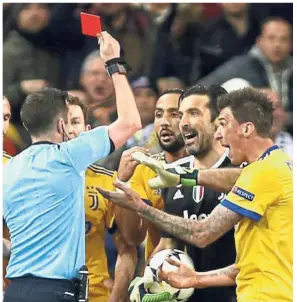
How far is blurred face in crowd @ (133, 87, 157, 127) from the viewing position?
966cm

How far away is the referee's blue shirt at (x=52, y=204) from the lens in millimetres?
6383

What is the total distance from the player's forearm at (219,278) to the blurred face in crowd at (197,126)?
3.27ft

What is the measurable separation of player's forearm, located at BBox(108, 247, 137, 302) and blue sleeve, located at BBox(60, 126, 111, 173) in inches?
55.3

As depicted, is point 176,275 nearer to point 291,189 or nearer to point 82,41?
point 291,189

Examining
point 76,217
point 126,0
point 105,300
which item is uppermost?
point 126,0

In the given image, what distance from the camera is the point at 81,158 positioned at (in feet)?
20.9

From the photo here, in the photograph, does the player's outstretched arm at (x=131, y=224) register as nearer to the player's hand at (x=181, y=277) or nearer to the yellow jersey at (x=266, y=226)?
the player's hand at (x=181, y=277)

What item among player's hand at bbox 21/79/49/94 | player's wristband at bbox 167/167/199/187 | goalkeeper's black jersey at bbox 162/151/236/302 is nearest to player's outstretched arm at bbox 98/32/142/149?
player's wristband at bbox 167/167/199/187

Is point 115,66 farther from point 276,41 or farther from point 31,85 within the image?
point 276,41

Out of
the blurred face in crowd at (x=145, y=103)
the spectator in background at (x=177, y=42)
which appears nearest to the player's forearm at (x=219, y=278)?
the blurred face in crowd at (x=145, y=103)

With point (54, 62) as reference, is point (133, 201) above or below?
below

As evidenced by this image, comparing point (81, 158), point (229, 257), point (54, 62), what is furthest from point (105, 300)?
point (54, 62)

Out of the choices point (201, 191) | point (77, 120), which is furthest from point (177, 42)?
point (201, 191)

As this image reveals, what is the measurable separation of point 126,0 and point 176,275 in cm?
445
